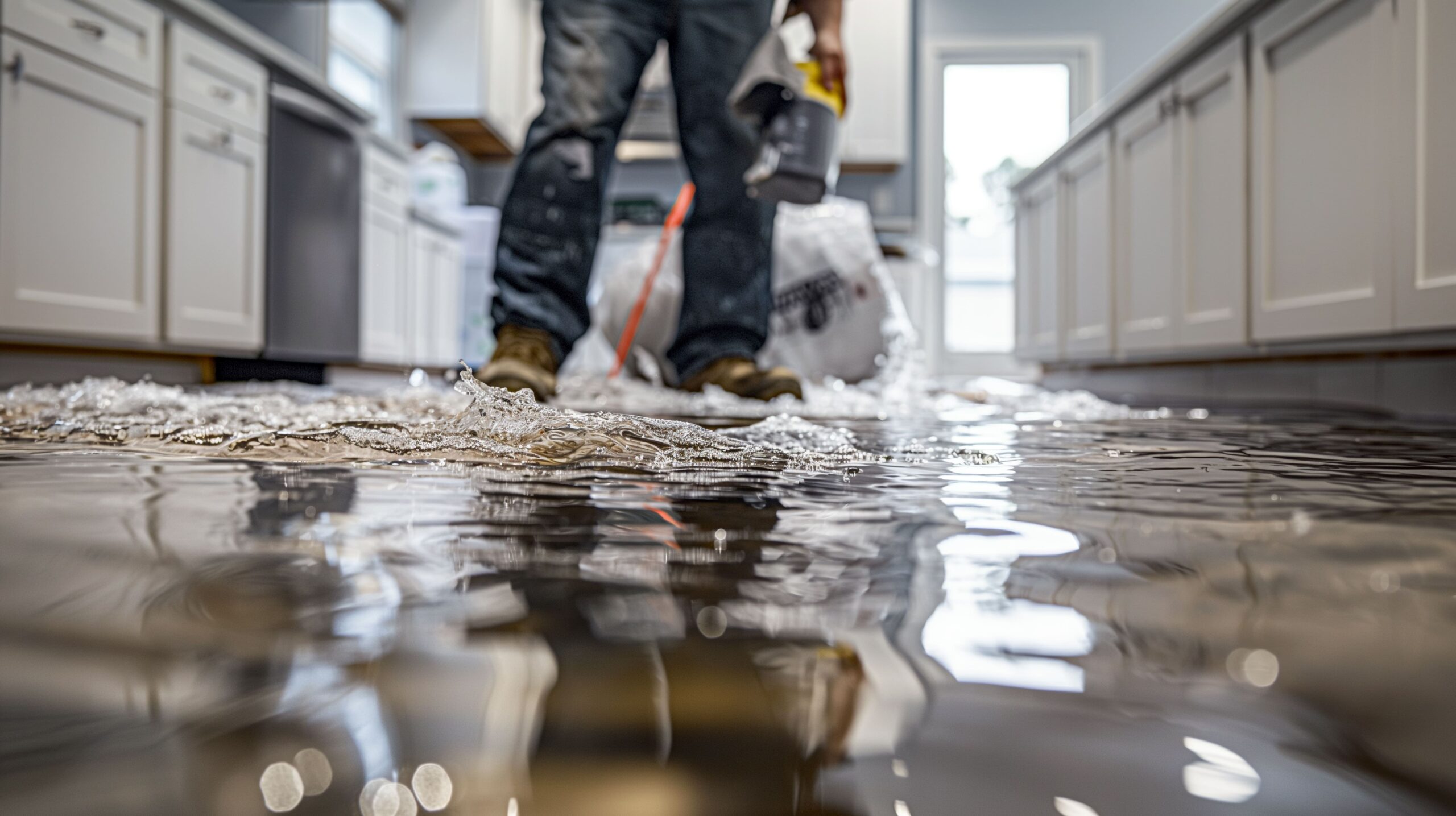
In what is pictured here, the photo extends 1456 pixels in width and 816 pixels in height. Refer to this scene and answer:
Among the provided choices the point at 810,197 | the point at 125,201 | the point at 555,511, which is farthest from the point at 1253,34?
the point at 125,201

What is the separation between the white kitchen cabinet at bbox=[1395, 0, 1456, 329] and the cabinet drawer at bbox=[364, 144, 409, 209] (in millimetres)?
2939

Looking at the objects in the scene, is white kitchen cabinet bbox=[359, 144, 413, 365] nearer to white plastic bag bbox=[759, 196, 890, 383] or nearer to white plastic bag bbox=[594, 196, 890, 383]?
white plastic bag bbox=[594, 196, 890, 383]

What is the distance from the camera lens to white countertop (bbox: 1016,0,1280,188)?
1831 millimetres

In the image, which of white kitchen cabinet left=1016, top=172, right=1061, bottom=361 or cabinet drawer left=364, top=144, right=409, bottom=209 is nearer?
white kitchen cabinet left=1016, top=172, right=1061, bottom=361

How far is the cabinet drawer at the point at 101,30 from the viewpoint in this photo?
1.68 m

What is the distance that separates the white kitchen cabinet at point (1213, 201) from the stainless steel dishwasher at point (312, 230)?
236cm

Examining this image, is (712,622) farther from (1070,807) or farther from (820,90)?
(820,90)

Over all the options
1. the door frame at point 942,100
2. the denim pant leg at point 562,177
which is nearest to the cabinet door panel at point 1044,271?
the door frame at point 942,100

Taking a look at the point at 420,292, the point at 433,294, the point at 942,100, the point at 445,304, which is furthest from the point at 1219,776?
the point at 942,100

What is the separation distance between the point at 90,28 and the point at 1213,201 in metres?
2.33

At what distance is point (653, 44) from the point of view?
53.6 inches

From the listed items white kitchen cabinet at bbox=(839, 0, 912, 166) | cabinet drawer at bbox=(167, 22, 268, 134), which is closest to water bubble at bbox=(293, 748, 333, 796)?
cabinet drawer at bbox=(167, 22, 268, 134)

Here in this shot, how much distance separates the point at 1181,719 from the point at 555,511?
211mm

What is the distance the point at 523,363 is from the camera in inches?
43.7
